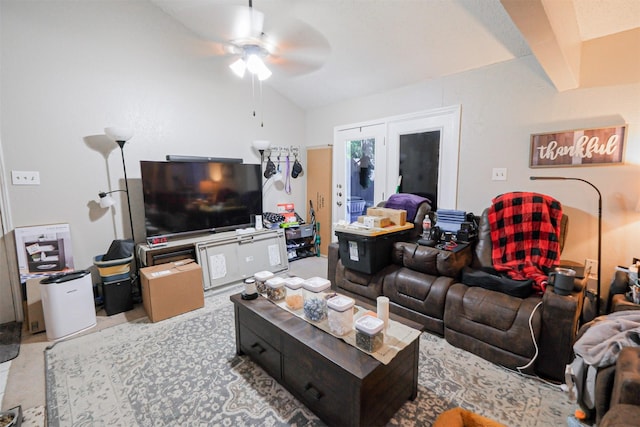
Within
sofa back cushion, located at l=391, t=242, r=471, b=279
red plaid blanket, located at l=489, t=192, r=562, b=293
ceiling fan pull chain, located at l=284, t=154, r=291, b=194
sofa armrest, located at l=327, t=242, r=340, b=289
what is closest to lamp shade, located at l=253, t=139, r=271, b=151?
ceiling fan pull chain, located at l=284, t=154, r=291, b=194

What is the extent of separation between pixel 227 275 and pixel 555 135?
355cm

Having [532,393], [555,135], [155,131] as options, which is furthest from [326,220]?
[532,393]

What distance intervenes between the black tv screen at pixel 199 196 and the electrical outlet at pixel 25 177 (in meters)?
0.83

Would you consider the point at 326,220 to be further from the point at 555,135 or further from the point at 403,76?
the point at 555,135

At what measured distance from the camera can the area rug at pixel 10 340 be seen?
2066mm

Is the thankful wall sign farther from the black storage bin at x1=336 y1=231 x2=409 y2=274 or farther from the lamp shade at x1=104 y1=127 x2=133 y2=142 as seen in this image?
the lamp shade at x1=104 y1=127 x2=133 y2=142

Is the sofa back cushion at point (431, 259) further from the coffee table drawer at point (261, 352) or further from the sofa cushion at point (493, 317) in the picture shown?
the coffee table drawer at point (261, 352)

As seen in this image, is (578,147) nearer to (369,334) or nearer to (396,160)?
(396,160)

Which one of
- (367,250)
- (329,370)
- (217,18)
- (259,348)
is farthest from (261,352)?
(217,18)

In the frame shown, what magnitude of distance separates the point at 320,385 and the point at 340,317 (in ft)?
1.14

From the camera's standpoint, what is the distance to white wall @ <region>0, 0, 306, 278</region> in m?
2.45

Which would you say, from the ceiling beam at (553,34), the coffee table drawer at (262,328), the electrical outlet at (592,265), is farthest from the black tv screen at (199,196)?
the electrical outlet at (592,265)

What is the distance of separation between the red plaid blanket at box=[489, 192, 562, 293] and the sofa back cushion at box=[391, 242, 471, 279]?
0.27 meters

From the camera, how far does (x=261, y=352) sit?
1.80 meters
